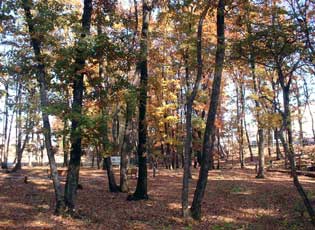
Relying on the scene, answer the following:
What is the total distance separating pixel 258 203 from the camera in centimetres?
1439

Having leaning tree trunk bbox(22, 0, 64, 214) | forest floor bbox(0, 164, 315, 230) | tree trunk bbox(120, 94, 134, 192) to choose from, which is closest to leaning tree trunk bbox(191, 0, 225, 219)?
forest floor bbox(0, 164, 315, 230)

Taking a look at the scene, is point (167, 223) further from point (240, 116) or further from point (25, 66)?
point (240, 116)

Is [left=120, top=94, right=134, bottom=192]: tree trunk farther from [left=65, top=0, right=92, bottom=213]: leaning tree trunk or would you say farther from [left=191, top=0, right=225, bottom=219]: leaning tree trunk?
[left=191, top=0, right=225, bottom=219]: leaning tree trunk

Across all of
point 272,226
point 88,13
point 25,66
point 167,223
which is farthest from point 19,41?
point 272,226

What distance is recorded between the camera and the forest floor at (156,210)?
10367 millimetres

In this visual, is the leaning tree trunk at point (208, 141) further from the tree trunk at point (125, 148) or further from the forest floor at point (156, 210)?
the tree trunk at point (125, 148)

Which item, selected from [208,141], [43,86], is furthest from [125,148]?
[43,86]

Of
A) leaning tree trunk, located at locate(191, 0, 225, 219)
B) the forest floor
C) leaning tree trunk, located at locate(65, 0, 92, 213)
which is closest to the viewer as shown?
the forest floor

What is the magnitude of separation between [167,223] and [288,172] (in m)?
19.8

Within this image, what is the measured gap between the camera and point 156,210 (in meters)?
12.7

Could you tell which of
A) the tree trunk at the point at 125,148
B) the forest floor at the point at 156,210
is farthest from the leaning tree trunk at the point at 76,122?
the tree trunk at the point at 125,148

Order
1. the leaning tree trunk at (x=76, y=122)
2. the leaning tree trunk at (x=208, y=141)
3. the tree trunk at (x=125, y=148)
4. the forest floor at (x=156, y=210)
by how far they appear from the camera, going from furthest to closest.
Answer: the tree trunk at (x=125, y=148) → the leaning tree trunk at (x=208, y=141) → the leaning tree trunk at (x=76, y=122) → the forest floor at (x=156, y=210)

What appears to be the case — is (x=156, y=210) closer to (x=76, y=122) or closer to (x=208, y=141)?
(x=208, y=141)

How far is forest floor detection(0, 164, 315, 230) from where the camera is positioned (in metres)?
10.4
